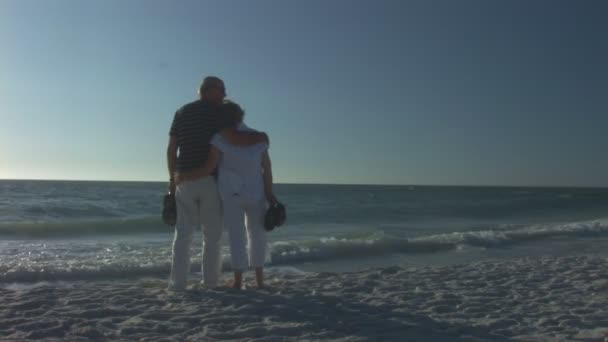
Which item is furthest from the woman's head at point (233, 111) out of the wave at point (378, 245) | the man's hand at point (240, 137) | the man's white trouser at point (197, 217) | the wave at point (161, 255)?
the wave at point (378, 245)

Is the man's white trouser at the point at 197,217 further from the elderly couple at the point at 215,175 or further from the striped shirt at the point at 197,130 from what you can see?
the striped shirt at the point at 197,130

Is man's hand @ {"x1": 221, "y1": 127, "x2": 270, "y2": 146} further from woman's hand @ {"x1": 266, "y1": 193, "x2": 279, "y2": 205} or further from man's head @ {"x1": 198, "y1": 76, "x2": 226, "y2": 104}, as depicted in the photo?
woman's hand @ {"x1": 266, "y1": 193, "x2": 279, "y2": 205}

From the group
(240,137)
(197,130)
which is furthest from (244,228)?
(197,130)

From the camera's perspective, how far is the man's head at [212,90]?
436cm

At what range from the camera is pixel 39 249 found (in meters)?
8.86

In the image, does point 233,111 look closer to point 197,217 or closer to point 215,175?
point 215,175

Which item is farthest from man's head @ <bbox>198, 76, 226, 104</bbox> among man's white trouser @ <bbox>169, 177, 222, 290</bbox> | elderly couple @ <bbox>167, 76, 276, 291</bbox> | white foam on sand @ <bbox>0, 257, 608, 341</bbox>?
white foam on sand @ <bbox>0, 257, 608, 341</bbox>

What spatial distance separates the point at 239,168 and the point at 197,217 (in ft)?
1.77

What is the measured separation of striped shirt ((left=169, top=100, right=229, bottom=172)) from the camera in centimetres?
424

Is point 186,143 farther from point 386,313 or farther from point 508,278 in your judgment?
point 508,278

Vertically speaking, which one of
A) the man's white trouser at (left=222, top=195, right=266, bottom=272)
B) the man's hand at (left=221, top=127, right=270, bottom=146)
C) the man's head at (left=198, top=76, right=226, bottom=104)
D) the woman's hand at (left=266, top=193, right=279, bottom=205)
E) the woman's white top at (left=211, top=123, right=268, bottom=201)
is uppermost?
the man's head at (left=198, top=76, right=226, bottom=104)

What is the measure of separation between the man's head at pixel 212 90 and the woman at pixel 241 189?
0.09 metres

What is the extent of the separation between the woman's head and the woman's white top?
0.21 ft

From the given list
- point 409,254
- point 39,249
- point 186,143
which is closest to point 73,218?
point 39,249
